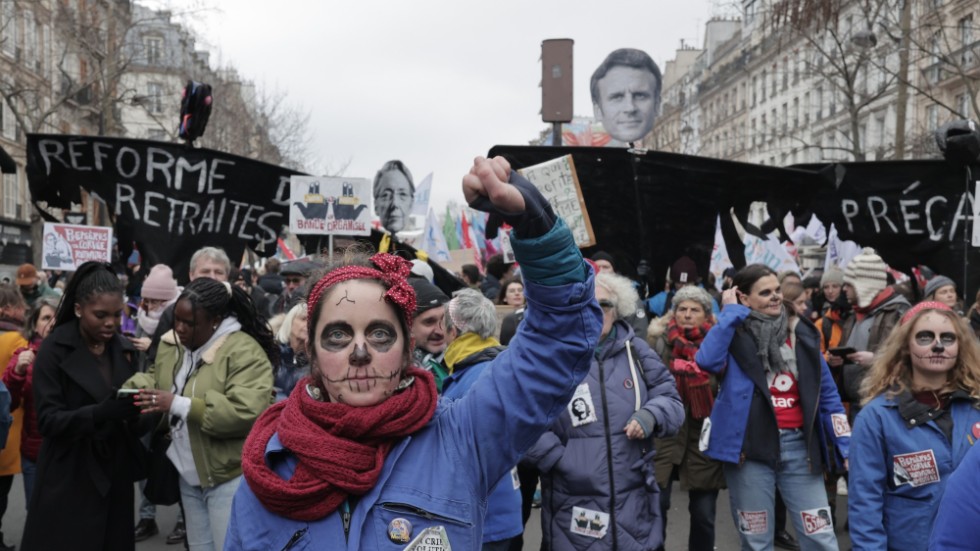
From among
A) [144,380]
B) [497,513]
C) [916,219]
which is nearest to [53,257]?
[144,380]

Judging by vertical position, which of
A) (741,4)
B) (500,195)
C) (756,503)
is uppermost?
(741,4)

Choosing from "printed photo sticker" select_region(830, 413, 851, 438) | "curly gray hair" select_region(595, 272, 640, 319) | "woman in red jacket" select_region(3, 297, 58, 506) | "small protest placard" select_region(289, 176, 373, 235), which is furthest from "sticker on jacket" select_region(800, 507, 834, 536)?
"small protest placard" select_region(289, 176, 373, 235)

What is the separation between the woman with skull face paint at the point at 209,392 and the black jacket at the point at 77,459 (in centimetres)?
25

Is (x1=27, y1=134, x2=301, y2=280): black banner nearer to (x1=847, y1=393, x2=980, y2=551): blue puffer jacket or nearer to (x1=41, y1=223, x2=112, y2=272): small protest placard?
(x1=41, y1=223, x2=112, y2=272): small protest placard

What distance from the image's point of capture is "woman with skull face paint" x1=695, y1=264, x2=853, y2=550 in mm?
4621

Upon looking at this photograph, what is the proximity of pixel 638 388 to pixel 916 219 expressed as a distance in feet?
10.5

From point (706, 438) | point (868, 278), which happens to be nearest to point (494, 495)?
point (706, 438)

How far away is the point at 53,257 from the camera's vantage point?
1111cm

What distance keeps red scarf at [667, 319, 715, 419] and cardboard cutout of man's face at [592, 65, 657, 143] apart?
4.76ft

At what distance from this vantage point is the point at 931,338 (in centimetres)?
362

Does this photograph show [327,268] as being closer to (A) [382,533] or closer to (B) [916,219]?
(A) [382,533]

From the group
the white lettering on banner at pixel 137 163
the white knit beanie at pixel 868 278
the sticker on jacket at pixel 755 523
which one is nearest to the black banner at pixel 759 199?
the white knit beanie at pixel 868 278

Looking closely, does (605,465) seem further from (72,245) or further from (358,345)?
(72,245)

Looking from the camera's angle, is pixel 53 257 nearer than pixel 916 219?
No
